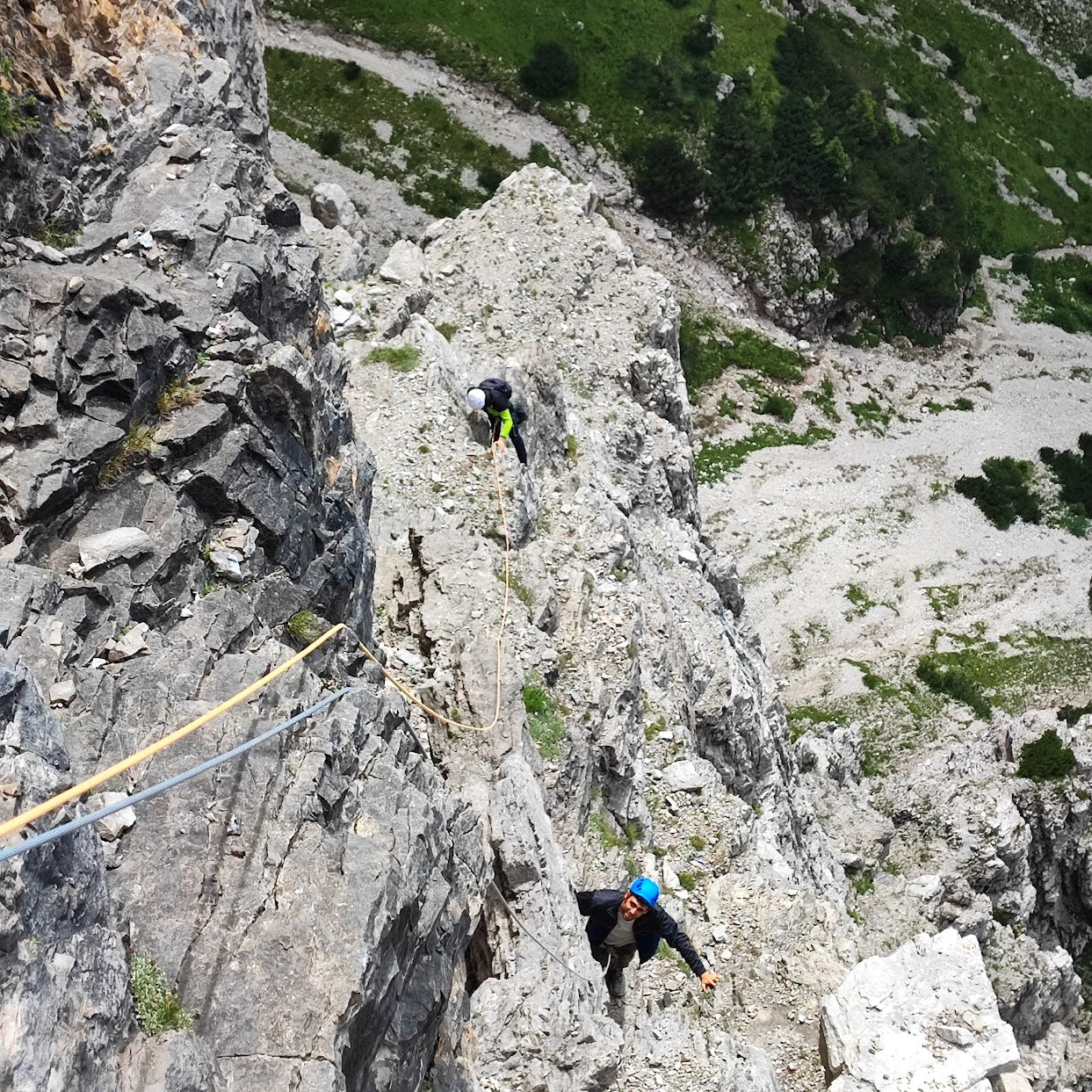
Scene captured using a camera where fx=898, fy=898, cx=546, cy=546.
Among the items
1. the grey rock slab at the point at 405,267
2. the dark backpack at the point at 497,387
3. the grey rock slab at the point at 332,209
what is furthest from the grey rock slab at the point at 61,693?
the grey rock slab at the point at 332,209

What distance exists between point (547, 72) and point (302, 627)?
6355cm

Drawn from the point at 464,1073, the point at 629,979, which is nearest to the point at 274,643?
the point at 464,1073

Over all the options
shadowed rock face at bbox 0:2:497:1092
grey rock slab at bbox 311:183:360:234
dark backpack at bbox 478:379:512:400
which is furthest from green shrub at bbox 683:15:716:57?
shadowed rock face at bbox 0:2:497:1092

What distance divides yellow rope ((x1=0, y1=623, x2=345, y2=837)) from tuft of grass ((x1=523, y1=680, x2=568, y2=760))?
Answer: 26.5ft

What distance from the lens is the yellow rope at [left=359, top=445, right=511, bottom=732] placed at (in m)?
16.6

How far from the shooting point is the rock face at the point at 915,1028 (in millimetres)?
17969

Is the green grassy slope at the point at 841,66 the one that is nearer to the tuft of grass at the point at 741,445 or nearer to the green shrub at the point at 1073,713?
the tuft of grass at the point at 741,445

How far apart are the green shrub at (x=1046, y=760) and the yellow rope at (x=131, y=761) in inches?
1420

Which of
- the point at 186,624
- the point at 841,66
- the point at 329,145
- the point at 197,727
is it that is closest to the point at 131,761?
the point at 197,727

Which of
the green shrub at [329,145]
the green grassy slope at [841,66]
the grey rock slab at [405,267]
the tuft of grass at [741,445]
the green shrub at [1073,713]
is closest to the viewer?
the grey rock slab at [405,267]

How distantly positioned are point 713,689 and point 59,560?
19.9 meters

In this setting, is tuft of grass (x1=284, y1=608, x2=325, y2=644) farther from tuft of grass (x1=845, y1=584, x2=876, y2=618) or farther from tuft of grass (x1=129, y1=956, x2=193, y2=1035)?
tuft of grass (x1=845, y1=584, x2=876, y2=618)

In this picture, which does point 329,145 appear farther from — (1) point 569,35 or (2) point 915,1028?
(2) point 915,1028

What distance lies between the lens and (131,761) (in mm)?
8922
